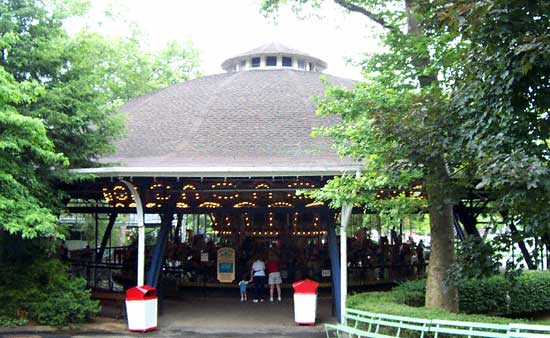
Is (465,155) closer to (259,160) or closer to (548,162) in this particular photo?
(548,162)

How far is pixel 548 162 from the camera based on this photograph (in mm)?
8117

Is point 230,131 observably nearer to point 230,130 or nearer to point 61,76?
point 230,130

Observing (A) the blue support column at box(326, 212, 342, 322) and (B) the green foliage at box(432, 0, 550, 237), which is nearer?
(B) the green foliage at box(432, 0, 550, 237)

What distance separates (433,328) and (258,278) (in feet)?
33.7

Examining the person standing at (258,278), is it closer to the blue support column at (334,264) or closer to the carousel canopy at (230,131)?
the blue support column at (334,264)

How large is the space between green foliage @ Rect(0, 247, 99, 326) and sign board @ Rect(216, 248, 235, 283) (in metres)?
6.20

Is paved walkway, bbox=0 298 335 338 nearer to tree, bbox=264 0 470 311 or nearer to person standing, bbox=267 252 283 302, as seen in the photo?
person standing, bbox=267 252 283 302

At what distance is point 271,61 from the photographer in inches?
1091

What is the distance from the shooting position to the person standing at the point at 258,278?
19.2 metres

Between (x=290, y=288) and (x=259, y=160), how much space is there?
7.36m

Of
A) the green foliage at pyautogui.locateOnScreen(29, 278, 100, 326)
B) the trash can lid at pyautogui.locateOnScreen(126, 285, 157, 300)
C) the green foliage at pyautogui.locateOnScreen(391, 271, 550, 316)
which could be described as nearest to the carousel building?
the trash can lid at pyautogui.locateOnScreen(126, 285, 157, 300)

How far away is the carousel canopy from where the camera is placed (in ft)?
45.8

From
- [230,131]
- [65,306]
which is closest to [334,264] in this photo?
[230,131]

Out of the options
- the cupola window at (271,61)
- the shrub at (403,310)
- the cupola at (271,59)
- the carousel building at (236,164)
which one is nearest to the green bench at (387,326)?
the shrub at (403,310)
